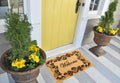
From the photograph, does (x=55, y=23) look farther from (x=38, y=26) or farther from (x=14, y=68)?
(x=14, y=68)

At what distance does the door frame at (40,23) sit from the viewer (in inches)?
63.9

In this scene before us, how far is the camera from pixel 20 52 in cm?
131

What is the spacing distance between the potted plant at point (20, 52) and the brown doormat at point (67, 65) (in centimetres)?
63

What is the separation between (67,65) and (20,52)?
42.6 inches

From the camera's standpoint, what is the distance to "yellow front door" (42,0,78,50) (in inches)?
75.1

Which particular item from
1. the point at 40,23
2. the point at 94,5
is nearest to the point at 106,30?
the point at 94,5

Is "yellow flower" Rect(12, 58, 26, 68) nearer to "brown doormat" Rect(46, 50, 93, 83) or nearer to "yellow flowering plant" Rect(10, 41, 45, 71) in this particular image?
"yellow flowering plant" Rect(10, 41, 45, 71)

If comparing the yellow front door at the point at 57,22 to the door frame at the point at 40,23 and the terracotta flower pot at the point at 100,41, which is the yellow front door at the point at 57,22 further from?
the terracotta flower pot at the point at 100,41

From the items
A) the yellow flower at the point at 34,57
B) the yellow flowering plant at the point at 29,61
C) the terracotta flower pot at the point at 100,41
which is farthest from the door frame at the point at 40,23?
the yellow flower at the point at 34,57

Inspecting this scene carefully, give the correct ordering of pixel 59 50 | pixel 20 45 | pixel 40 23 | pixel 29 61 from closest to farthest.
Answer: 1. pixel 20 45
2. pixel 29 61
3. pixel 40 23
4. pixel 59 50

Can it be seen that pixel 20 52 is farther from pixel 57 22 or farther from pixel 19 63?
pixel 57 22

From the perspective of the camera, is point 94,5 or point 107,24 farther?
point 94,5

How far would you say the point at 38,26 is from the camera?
1.82 metres

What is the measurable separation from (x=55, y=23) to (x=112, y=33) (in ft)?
3.50
